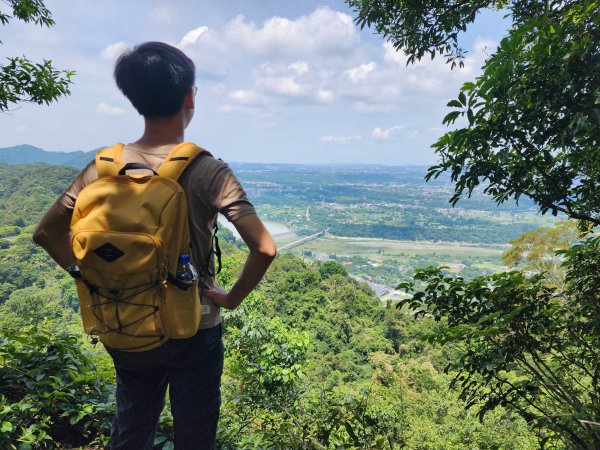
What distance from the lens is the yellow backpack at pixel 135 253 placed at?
30.5 inches

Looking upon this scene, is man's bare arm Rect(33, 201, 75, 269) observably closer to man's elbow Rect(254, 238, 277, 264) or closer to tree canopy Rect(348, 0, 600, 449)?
man's elbow Rect(254, 238, 277, 264)

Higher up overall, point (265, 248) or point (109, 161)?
point (109, 161)

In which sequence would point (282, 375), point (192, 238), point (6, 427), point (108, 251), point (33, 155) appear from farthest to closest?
point (33, 155)
point (282, 375)
point (6, 427)
point (192, 238)
point (108, 251)

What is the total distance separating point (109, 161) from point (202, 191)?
26 cm

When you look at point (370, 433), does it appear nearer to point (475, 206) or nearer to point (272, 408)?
point (272, 408)

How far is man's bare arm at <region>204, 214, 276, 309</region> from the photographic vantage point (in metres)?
0.82

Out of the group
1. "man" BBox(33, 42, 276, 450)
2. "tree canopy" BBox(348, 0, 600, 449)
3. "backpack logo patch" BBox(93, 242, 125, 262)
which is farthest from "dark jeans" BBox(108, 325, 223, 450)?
"tree canopy" BBox(348, 0, 600, 449)

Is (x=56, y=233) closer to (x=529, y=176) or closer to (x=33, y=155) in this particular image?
(x=529, y=176)

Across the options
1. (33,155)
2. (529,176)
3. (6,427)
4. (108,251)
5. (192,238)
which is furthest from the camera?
(33,155)

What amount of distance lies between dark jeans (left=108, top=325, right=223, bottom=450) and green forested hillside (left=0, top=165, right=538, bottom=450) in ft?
1.91

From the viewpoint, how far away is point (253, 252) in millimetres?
840

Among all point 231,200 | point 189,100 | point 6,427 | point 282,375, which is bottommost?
point 282,375

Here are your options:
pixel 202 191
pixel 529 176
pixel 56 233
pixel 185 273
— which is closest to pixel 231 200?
pixel 202 191

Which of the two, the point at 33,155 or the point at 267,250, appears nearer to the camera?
the point at 267,250
